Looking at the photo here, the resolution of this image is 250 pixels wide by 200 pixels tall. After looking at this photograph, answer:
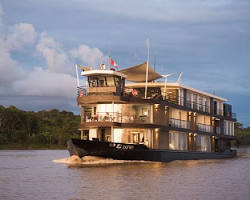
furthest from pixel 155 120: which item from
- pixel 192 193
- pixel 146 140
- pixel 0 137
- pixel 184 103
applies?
pixel 0 137

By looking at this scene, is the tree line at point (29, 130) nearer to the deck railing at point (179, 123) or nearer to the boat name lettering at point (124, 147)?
the deck railing at point (179, 123)

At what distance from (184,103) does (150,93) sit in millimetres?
3545

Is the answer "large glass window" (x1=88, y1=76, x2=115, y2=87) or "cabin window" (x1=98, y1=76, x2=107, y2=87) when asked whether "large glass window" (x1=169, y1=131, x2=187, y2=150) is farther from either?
"cabin window" (x1=98, y1=76, x2=107, y2=87)

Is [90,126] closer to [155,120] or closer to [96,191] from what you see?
[155,120]

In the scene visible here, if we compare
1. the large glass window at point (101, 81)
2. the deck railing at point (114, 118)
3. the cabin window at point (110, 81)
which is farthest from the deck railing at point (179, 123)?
the large glass window at point (101, 81)

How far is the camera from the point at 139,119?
115 ft

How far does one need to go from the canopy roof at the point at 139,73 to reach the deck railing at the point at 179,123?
4446mm

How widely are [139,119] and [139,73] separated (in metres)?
6.28

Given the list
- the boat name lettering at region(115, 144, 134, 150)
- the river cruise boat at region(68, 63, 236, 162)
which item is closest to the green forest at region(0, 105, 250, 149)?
the river cruise boat at region(68, 63, 236, 162)

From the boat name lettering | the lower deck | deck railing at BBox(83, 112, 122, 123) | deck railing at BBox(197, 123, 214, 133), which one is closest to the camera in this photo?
Result: the boat name lettering

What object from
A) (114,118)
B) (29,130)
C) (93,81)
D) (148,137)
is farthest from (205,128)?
(29,130)

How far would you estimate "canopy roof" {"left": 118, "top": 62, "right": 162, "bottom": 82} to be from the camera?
127 ft

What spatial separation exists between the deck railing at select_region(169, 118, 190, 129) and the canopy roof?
4.45m

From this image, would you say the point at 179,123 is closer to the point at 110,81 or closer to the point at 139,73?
the point at 139,73
